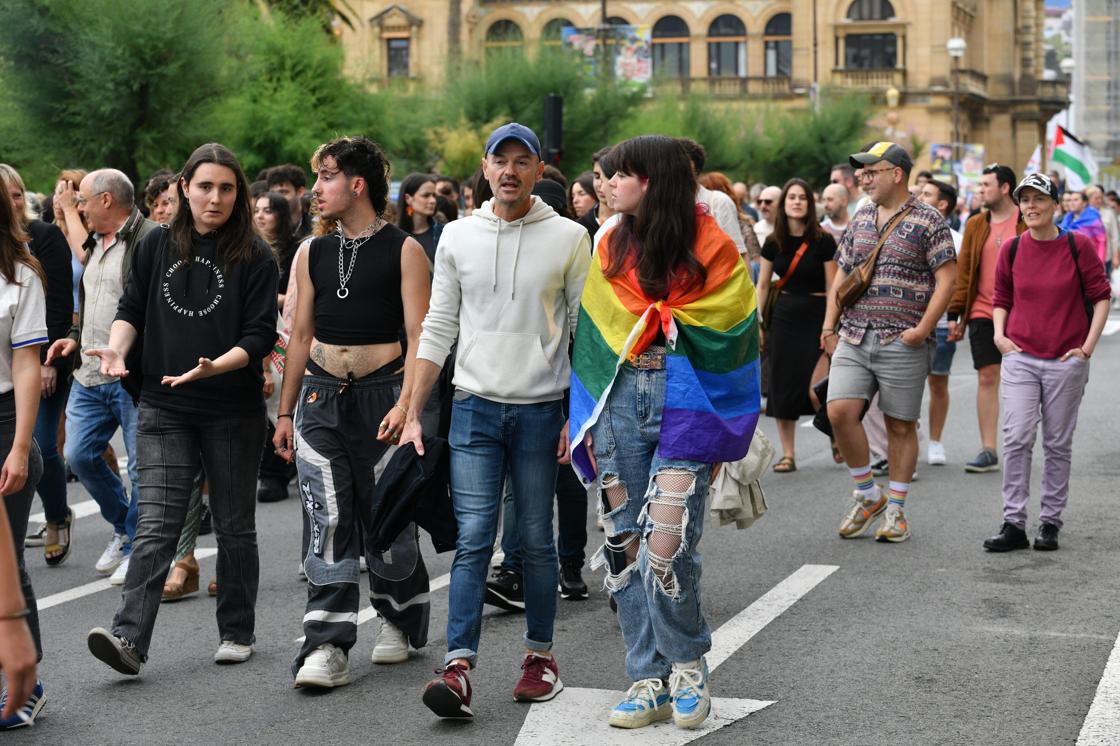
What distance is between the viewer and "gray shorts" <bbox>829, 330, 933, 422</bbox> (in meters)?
9.03

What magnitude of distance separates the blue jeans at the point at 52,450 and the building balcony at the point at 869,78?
7410 centimetres

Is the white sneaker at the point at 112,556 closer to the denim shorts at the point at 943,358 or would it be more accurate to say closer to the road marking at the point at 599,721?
the road marking at the point at 599,721

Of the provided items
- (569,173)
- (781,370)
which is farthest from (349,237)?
(569,173)

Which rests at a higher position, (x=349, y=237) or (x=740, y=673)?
(x=349, y=237)

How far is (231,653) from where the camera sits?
6.73 metres

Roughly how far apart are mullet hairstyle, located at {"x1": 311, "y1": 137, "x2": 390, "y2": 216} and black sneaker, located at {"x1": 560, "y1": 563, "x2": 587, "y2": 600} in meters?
2.12

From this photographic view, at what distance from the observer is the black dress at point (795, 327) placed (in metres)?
11.7

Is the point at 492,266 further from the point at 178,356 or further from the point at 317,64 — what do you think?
the point at 317,64

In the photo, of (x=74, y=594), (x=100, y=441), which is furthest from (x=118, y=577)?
(x=100, y=441)

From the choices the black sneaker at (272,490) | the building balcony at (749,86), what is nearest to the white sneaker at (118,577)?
the black sneaker at (272,490)

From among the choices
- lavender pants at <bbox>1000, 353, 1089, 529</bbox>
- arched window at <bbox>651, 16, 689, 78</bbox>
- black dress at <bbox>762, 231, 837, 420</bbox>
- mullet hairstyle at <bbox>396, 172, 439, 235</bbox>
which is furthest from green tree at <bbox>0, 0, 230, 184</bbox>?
arched window at <bbox>651, 16, 689, 78</bbox>

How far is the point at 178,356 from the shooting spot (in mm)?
6551

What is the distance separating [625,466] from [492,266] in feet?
2.85

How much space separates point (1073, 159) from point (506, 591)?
75.5 feet
